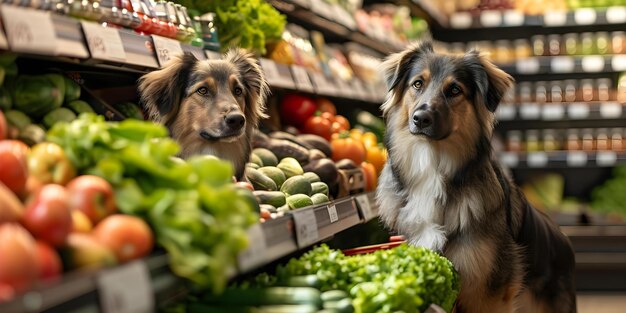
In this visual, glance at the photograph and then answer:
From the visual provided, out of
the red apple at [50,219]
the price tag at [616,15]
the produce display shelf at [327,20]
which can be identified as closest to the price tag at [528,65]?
the price tag at [616,15]

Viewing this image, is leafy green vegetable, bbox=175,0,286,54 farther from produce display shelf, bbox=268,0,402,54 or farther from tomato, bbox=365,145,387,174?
tomato, bbox=365,145,387,174

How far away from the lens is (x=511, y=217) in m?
3.58

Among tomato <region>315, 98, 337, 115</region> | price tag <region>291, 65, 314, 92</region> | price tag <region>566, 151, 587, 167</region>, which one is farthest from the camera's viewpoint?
price tag <region>566, 151, 587, 167</region>

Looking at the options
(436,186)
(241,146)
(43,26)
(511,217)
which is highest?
(43,26)

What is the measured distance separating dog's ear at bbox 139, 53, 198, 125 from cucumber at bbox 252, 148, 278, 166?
0.78m

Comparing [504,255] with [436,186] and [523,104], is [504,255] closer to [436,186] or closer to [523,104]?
[436,186]

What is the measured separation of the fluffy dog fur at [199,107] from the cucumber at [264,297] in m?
1.05

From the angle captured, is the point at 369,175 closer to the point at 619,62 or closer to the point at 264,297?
the point at 264,297

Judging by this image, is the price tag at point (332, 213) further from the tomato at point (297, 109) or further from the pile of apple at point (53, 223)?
the tomato at point (297, 109)

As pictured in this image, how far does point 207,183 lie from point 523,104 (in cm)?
859

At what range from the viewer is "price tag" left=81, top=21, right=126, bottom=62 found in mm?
2352

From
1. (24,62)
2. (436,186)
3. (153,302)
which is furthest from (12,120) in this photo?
(436,186)

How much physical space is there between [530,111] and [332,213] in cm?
723

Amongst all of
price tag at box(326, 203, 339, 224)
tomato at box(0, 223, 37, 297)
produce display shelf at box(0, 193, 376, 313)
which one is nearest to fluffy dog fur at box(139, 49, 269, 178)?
price tag at box(326, 203, 339, 224)
